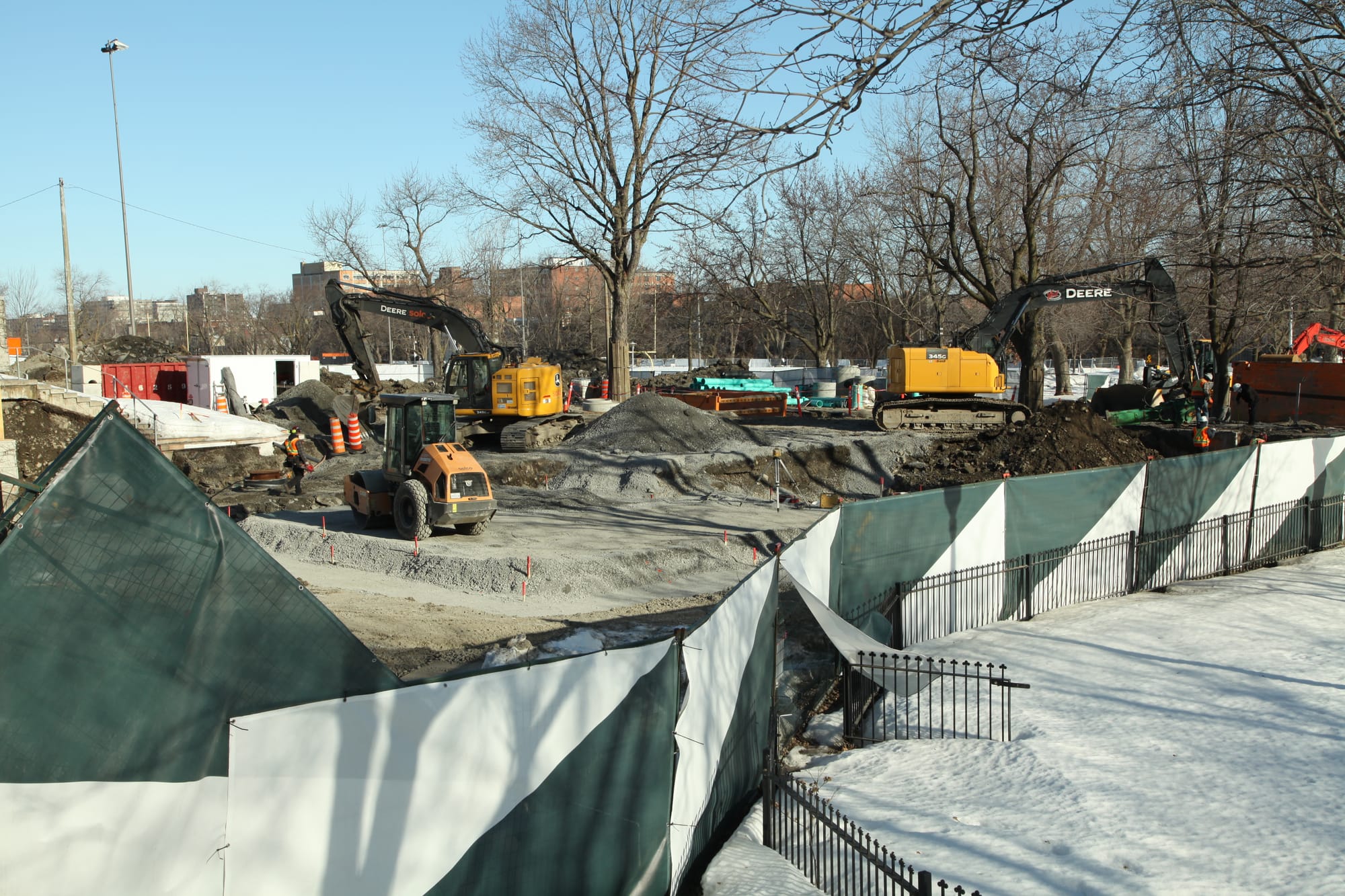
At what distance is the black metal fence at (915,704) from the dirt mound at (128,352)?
4453 cm

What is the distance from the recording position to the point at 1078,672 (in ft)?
30.6

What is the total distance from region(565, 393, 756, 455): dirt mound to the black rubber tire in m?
8.09

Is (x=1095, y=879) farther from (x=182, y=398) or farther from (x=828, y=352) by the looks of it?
(x=828, y=352)

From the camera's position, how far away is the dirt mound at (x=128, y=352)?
44938 mm

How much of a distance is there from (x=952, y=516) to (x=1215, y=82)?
551cm

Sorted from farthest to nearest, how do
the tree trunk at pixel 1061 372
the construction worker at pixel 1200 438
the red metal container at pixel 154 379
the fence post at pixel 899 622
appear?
the tree trunk at pixel 1061 372 → the red metal container at pixel 154 379 → the construction worker at pixel 1200 438 → the fence post at pixel 899 622

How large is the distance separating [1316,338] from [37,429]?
34.1 metres

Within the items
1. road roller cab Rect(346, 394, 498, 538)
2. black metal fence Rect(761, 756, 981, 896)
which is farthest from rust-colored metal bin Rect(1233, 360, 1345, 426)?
black metal fence Rect(761, 756, 981, 896)

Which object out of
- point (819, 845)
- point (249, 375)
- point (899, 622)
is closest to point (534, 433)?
point (899, 622)

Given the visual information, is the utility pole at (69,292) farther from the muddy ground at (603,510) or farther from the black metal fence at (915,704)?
the black metal fence at (915,704)

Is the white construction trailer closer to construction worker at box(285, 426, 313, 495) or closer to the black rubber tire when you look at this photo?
construction worker at box(285, 426, 313, 495)

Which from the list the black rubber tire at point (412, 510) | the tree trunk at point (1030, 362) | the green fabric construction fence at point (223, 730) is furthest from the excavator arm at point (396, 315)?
the green fabric construction fence at point (223, 730)

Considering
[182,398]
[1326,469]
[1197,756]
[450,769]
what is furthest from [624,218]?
[450,769]

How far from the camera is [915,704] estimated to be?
8.61 metres
